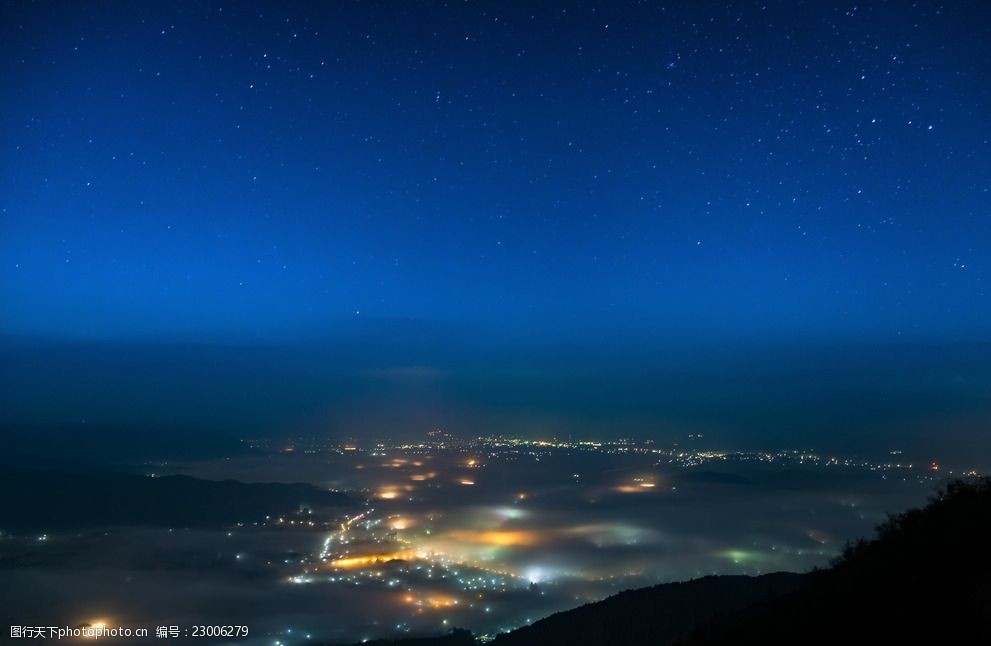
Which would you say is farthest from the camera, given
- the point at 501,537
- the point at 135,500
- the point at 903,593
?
the point at 135,500

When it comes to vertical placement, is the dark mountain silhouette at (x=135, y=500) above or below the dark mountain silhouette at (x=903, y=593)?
below

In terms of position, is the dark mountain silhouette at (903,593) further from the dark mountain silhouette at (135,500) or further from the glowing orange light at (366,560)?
the dark mountain silhouette at (135,500)

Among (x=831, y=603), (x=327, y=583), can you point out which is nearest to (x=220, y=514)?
(x=327, y=583)

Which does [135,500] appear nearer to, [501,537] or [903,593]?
[501,537]

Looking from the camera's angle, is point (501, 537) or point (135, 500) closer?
point (501, 537)

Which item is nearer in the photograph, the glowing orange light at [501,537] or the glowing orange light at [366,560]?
the glowing orange light at [366,560]

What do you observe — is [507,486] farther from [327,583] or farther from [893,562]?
[893,562]

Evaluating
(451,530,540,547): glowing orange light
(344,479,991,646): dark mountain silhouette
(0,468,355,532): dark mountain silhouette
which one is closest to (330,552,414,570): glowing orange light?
(451,530,540,547): glowing orange light

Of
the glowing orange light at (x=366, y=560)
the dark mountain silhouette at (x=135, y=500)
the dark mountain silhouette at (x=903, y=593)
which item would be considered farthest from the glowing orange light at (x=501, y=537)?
the dark mountain silhouette at (x=903, y=593)

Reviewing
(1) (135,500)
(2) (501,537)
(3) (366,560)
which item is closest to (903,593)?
(3) (366,560)

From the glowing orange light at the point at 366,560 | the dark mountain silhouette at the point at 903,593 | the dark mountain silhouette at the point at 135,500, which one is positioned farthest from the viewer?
the dark mountain silhouette at the point at 135,500
